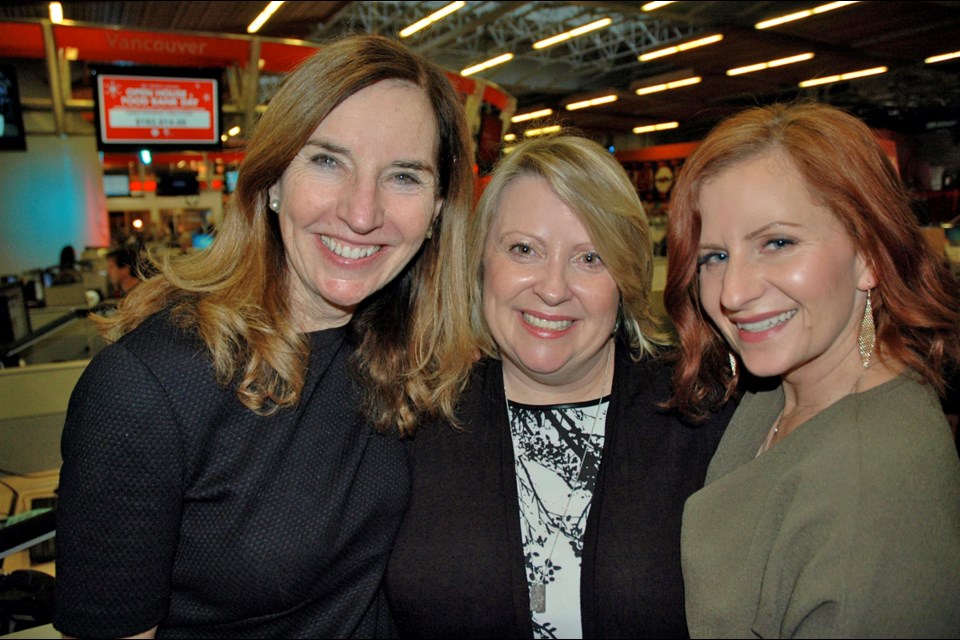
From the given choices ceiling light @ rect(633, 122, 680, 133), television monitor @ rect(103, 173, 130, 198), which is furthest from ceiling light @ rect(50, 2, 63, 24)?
ceiling light @ rect(633, 122, 680, 133)

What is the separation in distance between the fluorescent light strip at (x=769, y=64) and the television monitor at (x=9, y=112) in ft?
37.7

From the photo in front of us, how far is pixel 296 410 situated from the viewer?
1500 mm

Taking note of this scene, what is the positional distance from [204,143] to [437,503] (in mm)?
6963

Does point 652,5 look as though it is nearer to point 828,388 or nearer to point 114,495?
point 828,388

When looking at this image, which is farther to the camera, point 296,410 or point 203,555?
point 296,410

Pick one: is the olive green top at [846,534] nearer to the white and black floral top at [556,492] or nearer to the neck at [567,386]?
the white and black floral top at [556,492]

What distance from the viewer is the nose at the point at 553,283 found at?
1.74 m

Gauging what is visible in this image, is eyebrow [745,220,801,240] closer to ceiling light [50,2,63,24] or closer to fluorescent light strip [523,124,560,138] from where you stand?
fluorescent light strip [523,124,560,138]

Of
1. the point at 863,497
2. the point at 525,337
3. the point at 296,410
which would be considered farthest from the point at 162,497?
the point at 863,497

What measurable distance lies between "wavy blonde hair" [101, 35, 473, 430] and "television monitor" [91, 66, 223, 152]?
21.2 feet

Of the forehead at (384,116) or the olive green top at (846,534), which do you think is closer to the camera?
the olive green top at (846,534)

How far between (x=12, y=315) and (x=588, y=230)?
206 inches

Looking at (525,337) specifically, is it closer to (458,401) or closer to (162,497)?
(458,401)

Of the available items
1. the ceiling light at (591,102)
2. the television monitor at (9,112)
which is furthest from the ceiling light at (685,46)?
the television monitor at (9,112)
